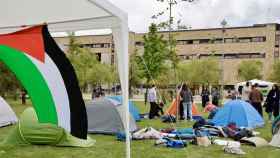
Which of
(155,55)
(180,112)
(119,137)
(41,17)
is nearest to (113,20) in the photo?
Result: (41,17)

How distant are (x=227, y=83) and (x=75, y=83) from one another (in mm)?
66979

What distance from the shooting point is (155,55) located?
30.6 meters

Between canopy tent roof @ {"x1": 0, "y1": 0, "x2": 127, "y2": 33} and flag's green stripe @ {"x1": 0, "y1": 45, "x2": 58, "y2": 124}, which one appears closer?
canopy tent roof @ {"x1": 0, "y1": 0, "x2": 127, "y2": 33}

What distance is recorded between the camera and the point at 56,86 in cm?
875

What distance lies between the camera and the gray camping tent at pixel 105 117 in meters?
12.9

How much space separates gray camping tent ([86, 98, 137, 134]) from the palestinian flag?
374cm

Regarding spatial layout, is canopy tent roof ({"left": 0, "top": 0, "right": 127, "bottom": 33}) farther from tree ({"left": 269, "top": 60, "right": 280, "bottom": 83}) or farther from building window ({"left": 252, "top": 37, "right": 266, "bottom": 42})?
building window ({"left": 252, "top": 37, "right": 266, "bottom": 42})

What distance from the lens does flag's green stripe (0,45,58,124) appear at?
→ 8820 millimetres

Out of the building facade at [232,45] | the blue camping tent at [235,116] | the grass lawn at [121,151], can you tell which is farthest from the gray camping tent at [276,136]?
the building facade at [232,45]

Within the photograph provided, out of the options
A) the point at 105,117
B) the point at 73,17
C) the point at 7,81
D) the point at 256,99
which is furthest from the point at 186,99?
the point at 7,81

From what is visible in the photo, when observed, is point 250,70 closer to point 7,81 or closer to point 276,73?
point 276,73

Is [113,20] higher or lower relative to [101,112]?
higher

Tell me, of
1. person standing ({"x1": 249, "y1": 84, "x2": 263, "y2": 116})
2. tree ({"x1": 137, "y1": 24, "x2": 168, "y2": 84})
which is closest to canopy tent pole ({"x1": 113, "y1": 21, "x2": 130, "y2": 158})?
person standing ({"x1": 249, "y1": 84, "x2": 263, "y2": 116})

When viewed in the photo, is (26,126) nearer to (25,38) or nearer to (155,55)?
(25,38)
